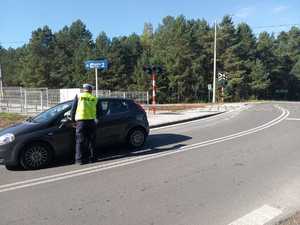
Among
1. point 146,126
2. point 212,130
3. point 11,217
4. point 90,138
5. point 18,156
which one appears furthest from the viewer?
point 212,130

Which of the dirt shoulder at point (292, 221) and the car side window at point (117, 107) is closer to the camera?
the dirt shoulder at point (292, 221)

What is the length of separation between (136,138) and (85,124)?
2.13 metres

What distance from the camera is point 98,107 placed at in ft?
31.2

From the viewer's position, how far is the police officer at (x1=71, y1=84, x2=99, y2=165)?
852 cm

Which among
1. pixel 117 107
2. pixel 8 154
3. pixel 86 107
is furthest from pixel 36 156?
pixel 117 107

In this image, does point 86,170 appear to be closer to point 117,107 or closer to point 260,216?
point 117,107

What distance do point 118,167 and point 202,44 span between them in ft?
221

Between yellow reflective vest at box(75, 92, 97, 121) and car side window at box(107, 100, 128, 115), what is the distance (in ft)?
3.36

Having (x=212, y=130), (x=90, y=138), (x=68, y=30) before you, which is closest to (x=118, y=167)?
(x=90, y=138)

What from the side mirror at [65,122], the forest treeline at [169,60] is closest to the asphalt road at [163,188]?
the side mirror at [65,122]

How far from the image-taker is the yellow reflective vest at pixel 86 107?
856cm

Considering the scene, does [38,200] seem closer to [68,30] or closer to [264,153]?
[264,153]

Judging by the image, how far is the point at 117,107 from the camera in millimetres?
10055

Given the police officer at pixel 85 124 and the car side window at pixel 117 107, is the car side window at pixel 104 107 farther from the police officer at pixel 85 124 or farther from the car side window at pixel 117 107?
the police officer at pixel 85 124
